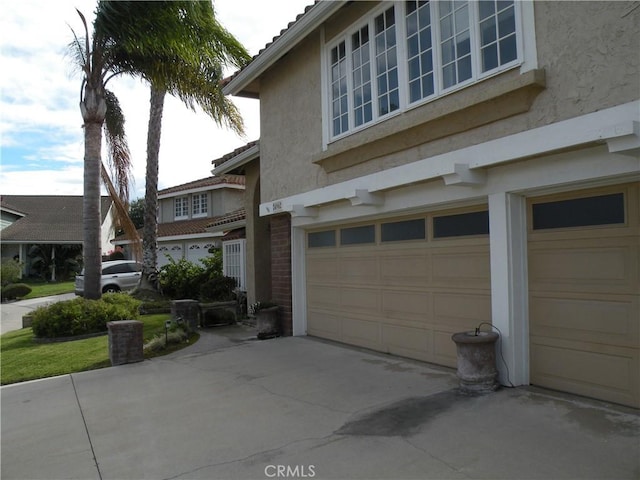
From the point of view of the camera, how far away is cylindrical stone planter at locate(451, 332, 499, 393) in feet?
17.9

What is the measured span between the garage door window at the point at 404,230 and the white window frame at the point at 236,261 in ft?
23.4

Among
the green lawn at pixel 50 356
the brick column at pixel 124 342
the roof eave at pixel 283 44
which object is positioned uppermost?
the roof eave at pixel 283 44

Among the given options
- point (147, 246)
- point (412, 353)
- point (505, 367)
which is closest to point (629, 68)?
point (505, 367)

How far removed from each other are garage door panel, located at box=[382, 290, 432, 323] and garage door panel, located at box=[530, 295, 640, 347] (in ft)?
5.57

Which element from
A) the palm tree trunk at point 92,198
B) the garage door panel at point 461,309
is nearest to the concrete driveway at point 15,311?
the palm tree trunk at point 92,198

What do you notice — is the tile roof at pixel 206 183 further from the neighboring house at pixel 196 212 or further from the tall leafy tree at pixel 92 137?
the tall leafy tree at pixel 92 137

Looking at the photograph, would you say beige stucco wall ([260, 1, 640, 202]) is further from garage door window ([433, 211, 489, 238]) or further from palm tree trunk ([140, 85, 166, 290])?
palm tree trunk ([140, 85, 166, 290])

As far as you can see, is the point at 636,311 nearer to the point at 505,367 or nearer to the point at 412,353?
the point at 505,367

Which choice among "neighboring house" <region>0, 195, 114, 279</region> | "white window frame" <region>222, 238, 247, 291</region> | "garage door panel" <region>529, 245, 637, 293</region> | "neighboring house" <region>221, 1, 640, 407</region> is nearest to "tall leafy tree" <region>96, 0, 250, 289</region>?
"neighboring house" <region>221, 1, 640, 407</region>

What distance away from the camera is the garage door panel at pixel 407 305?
705 cm

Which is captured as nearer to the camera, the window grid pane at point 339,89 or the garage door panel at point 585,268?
the garage door panel at point 585,268

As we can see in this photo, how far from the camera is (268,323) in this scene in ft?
33.3

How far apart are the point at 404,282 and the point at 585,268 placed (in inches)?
109

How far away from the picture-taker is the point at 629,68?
4328 mm
